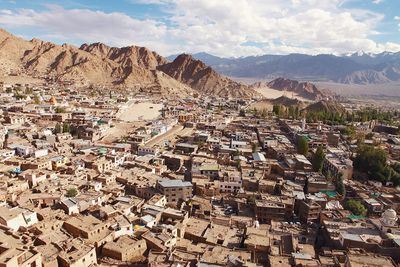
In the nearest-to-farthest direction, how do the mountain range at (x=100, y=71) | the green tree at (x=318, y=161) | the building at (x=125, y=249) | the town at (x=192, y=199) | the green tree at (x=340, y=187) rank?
the building at (x=125, y=249)
the town at (x=192, y=199)
the green tree at (x=340, y=187)
the green tree at (x=318, y=161)
the mountain range at (x=100, y=71)

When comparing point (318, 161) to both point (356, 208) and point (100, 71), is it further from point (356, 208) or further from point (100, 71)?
point (100, 71)

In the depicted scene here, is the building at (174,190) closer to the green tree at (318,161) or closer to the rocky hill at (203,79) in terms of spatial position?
the green tree at (318,161)

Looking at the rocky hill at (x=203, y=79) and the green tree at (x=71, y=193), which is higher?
the rocky hill at (x=203, y=79)

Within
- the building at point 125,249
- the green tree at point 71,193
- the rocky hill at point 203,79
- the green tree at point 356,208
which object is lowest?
the building at point 125,249

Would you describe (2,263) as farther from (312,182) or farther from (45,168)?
(312,182)

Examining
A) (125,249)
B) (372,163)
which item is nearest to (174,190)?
(125,249)

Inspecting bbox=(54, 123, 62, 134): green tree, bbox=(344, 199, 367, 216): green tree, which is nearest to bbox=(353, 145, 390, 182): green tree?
bbox=(344, 199, 367, 216): green tree

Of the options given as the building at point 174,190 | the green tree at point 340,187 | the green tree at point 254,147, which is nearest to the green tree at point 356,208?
the green tree at point 340,187
